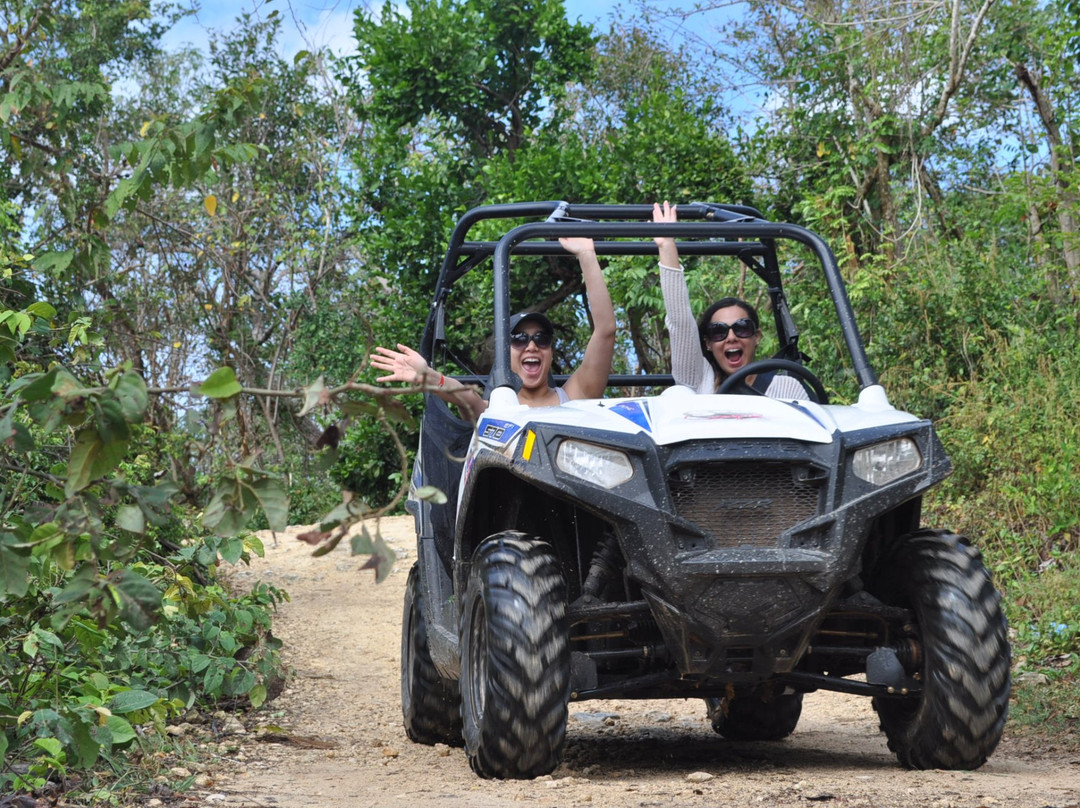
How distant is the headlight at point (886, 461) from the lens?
3.92 meters

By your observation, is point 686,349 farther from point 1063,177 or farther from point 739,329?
point 1063,177

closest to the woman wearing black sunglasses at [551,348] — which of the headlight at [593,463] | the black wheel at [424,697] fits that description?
the black wheel at [424,697]

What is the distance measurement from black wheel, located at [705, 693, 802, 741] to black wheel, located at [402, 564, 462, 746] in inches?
42.1

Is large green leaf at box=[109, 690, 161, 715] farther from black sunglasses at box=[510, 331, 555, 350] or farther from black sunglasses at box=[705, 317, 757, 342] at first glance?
black sunglasses at box=[705, 317, 757, 342]

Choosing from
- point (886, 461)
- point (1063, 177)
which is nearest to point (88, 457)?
point (886, 461)

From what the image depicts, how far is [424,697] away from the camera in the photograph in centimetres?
555

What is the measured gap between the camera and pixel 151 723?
5016 millimetres

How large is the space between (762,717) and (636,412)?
6.85 ft

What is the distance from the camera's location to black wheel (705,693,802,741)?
18.3ft

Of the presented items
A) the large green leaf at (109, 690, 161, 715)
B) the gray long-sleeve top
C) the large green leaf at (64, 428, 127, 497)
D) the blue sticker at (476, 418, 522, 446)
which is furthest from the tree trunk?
the large green leaf at (64, 428, 127, 497)

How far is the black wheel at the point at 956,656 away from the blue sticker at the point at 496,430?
131cm

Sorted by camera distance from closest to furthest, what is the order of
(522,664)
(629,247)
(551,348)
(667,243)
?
(522,664) < (667,243) < (551,348) < (629,247)

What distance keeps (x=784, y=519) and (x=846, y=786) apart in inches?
30.9

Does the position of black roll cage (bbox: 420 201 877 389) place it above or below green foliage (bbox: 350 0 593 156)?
below
